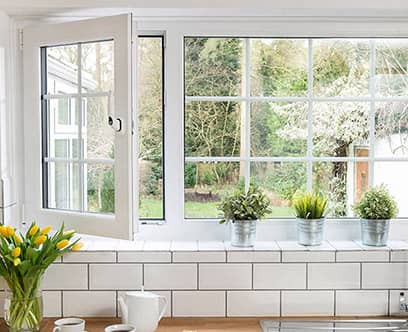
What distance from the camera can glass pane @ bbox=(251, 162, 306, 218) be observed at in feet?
8.52

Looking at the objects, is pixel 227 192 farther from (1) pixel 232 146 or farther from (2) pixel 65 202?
(2) pixel 65 202

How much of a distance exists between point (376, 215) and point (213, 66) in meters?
0.84

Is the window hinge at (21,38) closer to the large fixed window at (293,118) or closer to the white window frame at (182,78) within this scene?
the white window frame at (182,78)

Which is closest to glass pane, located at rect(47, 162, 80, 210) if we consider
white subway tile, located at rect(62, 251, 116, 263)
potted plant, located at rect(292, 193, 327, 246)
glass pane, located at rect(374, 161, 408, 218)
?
white subway tile, located at rect(62, 251, 116, 263)

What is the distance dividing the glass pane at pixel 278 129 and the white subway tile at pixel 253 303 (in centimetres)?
55

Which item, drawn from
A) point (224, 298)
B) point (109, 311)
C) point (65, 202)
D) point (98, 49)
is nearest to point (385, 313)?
point (224, 298)

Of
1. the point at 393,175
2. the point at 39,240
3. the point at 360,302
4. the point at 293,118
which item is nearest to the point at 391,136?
the point at 393,175

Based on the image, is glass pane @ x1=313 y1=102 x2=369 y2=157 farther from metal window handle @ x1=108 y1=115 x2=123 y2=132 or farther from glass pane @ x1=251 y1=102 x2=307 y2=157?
metal window handle @ x1=108 y1=115 x2=123 y2=132

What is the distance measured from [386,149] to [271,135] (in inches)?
18.0

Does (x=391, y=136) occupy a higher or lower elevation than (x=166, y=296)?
higher

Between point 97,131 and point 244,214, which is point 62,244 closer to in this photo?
point 97,131

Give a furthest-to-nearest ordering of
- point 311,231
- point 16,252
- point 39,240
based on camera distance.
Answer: point 311,231
point 39,240
point 16,252

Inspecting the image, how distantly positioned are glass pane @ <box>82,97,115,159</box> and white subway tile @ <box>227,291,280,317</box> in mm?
674

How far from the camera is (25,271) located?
2113mm
